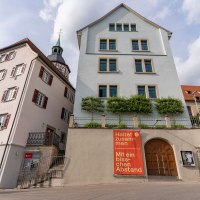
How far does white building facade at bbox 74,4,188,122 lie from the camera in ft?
62.6

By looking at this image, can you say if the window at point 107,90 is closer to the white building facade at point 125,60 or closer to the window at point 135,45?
the white building facade at point 125,60

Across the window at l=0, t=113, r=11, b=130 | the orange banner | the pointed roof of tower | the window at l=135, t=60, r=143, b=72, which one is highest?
the pointed roof of tower

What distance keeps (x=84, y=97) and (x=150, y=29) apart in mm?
14108

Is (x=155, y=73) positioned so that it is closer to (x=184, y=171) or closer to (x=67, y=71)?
(x=184, y=171)

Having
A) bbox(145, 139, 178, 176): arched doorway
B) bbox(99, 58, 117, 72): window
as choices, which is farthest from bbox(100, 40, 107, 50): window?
bbox(145, 139, 178, 176): arched doorway

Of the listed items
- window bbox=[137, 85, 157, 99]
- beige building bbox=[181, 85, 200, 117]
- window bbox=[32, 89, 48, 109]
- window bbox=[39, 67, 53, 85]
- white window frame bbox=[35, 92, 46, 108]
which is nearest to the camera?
window bbox=[32, 89, 48, 109]

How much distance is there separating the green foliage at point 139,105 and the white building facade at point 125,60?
1.08m

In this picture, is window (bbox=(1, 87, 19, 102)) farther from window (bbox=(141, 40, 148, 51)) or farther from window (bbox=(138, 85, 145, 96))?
window (bbox=(141, 40, 148, 51))

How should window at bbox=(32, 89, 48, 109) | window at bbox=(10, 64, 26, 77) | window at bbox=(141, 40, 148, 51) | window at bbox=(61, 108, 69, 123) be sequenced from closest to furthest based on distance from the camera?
window at bbox=(32, 89, 48, 109) → window at bbox=(10, 64, 26, 77) → window at bbox=(141, 40, 148, 51) → window at bbox=(61, 108, 69, 123)

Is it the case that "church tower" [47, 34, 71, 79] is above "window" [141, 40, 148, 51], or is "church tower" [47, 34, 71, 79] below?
above

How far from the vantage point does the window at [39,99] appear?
18205 mm

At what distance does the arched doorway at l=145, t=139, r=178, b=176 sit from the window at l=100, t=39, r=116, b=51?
1326cm

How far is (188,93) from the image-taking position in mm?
31266

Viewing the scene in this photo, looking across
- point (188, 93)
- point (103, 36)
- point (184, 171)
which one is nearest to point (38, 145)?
point (184, 171)
